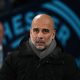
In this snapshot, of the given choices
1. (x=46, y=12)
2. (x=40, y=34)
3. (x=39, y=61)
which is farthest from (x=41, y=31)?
(x=46, y=12)

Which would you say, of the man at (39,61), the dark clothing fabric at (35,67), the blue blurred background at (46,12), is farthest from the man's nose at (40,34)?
the blue blurred background at (46,12)

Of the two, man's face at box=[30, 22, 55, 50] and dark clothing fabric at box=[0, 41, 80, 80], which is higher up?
man's face at box=[30, 22, 55, 50]

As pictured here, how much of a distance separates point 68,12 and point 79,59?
62cm

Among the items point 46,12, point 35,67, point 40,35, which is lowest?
point 35,67

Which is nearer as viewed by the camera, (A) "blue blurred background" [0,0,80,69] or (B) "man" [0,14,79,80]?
(B) "man" [0,14,79,80]

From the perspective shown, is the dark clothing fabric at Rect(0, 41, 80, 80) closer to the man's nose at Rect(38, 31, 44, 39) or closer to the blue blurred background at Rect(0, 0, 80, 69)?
the man's nose at Rect(38, 31, 44, 39)

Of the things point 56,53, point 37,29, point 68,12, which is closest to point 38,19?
point 37,29

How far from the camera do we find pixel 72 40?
5.50 metres

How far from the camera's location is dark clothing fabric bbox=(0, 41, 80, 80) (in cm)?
294

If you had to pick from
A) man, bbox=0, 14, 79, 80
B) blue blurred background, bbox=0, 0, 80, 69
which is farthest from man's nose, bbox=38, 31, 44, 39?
blue blurred background, bbox=0, 0, 80, 69

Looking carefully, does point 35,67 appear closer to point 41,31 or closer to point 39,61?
point 39,61

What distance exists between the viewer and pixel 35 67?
295 centimetres

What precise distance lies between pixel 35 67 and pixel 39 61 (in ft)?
0.16

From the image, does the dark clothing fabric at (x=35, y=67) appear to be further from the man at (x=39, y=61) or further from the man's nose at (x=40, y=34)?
the man's nose at (x=40, y=34)
